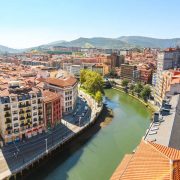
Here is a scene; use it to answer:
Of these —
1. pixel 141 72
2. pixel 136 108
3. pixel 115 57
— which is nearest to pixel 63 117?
pixel 136 108

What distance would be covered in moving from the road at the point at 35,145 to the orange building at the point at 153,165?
24270mm

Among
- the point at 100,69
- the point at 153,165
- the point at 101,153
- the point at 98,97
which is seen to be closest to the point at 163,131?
the point at 101,153

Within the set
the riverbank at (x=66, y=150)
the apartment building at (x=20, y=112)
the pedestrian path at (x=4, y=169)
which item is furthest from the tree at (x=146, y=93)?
the pedestrian path at (x=4, y=169)

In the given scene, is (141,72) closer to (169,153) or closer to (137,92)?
(137,92)

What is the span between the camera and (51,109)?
59.2 metres

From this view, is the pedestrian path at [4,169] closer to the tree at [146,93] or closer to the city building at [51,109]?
the city building at [51,109]

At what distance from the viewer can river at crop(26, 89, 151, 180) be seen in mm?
44697

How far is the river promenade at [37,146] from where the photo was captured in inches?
1700

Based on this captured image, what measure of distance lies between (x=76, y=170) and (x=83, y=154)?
6.54 meters

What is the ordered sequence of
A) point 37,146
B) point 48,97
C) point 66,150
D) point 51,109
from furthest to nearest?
point 48,97 < point 51,109 < point 66,150 < point 37,146

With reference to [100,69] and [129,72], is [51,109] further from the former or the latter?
[100,69]

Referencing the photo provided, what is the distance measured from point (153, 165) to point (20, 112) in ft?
115

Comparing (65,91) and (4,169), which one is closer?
(4,169)

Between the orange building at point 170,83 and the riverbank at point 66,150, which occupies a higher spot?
the orange building at point 170,83
